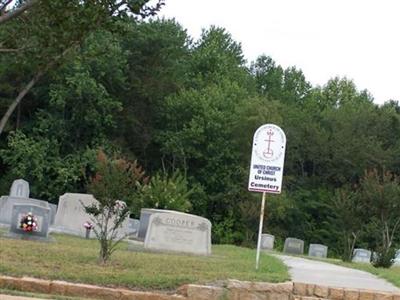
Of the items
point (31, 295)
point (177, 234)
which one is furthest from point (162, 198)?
point (31, 295)

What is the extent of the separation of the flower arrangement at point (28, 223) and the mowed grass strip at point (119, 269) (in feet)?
6.82

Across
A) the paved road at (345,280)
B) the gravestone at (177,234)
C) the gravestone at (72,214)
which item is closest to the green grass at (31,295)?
the paved road at (345,280)

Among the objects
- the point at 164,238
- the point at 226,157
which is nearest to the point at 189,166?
the point at 226,157

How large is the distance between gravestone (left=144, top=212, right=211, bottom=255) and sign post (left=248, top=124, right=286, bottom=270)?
3830mm

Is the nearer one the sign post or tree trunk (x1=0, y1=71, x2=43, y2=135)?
tree trunk (x1=0, y1=71, x2=43, y2=135)

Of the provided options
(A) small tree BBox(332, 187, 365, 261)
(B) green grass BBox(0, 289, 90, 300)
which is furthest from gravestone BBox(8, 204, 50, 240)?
(A) small tree BBox(332, 187, 365, 261)

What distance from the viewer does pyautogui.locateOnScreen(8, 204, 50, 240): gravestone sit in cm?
1672

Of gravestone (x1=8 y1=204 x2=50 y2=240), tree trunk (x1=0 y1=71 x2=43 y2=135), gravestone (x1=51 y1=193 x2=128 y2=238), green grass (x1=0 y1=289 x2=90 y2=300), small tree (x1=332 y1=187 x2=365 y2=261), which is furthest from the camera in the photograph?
small tree (x1=332 y1=187 x2=365 y2=261)

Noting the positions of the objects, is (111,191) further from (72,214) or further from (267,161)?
(72,214)

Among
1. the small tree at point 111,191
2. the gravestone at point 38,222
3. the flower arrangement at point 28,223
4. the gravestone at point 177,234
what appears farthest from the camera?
the gravestone at point 177,234

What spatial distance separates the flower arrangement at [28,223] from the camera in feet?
54.2

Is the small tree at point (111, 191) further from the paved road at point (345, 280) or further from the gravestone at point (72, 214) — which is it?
the gravestone at point (72, 214)

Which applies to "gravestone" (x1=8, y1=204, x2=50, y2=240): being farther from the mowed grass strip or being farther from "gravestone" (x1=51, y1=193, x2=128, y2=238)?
"gravestone" (x1=51, y1=193, x2=128, y2=238)

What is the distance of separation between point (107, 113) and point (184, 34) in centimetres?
1200
